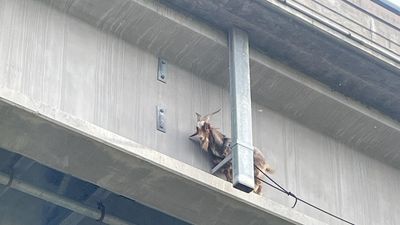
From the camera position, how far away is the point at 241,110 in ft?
43.7

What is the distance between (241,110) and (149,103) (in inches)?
40.9

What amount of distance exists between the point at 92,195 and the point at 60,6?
241cm

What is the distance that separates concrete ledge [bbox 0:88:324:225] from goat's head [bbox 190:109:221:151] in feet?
1.91

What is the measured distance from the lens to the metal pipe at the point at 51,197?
13.1 m

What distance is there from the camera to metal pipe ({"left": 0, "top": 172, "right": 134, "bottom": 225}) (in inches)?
515

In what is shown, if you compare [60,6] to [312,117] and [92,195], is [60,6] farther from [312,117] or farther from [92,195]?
[312,117]

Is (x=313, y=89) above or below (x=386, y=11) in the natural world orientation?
below

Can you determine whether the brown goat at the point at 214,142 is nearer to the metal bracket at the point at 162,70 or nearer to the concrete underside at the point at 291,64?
the metal bracket at the point at 162,70

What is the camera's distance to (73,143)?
12.1 m

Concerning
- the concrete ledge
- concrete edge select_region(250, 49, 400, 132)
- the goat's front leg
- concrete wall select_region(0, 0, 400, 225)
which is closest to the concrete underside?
concrete edge select_region(250, 49, 400, 132)

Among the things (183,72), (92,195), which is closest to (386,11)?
(183,72)

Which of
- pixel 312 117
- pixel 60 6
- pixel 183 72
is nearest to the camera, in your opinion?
pixel 60 6

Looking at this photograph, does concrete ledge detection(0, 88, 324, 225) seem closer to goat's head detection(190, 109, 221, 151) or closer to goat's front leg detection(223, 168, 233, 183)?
goat's front leg detection(223, 168, 233, 183)

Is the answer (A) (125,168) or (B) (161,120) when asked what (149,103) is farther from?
(A) (125,168)
